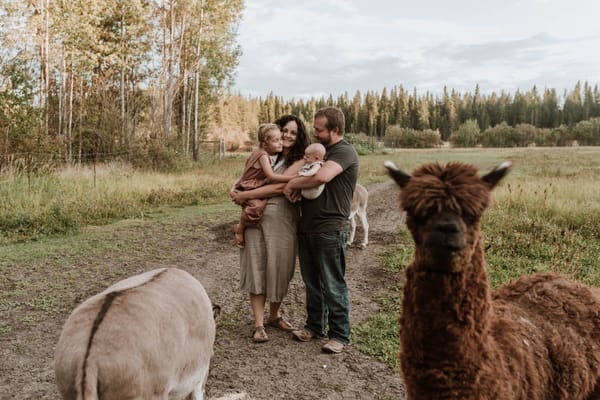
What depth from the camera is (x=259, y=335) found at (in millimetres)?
5207

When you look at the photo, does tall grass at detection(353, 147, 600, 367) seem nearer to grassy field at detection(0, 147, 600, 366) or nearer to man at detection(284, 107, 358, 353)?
grassy field at detection(0, 147, 600, 366)

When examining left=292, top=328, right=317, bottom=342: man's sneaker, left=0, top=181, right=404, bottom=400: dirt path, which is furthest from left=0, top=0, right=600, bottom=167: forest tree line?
left=292, top=328, right=317, bottom=342: man's sneaker

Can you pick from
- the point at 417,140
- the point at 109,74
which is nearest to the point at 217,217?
the point at 109,74

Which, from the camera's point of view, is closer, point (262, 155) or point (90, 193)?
point (262, 155)

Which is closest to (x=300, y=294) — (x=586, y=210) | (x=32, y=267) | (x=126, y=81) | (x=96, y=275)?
(x=96, y=275)

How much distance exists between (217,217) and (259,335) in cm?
776

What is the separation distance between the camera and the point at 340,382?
4.36 m

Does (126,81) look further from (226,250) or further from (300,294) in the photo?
(300,294)

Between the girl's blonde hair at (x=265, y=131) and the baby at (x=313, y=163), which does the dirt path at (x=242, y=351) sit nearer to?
the baby at (x=313, y=163)

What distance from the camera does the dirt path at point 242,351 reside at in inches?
164

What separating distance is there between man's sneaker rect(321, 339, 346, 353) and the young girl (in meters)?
1.52

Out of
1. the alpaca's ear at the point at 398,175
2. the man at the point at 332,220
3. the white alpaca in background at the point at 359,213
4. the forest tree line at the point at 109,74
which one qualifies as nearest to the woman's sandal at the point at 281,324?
the man at the point at 332,220

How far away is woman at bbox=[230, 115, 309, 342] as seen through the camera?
5184 millimetres

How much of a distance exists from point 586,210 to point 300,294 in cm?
875
